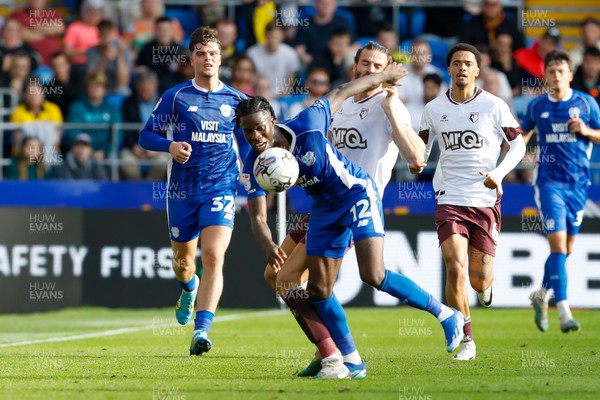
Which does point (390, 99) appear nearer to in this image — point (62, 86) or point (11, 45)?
point (62, 86)

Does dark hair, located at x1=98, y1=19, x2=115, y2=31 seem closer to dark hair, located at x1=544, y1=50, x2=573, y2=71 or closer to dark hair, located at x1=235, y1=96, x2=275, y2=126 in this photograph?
dark hair, located at x1=544, y1=50, x2=573, y2=71

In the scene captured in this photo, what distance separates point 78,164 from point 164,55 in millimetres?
2930

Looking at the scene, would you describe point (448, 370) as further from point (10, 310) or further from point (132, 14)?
point (132, 14)

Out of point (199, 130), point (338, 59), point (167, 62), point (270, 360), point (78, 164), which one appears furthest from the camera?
point (167, 62)

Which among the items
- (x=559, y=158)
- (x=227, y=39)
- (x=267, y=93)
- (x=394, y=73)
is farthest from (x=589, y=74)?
(x=394, y=73)

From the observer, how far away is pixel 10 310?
51.2 feet

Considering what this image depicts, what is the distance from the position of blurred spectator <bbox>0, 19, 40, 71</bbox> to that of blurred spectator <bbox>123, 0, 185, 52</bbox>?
184cm

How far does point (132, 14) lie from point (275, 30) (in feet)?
11.1

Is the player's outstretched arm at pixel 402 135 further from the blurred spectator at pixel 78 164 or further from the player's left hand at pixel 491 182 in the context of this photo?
the blurred spectator at pixel 78 164

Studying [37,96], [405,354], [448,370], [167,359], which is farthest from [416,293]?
[37,96]

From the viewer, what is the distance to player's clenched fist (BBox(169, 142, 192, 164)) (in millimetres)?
9875

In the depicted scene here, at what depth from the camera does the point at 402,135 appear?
9352 millimetres

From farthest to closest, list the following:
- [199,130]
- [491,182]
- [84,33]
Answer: [84,33] < [199,130] < [491,182]

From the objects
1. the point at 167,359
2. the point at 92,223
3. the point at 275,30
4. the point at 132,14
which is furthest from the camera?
the point at 132,14
